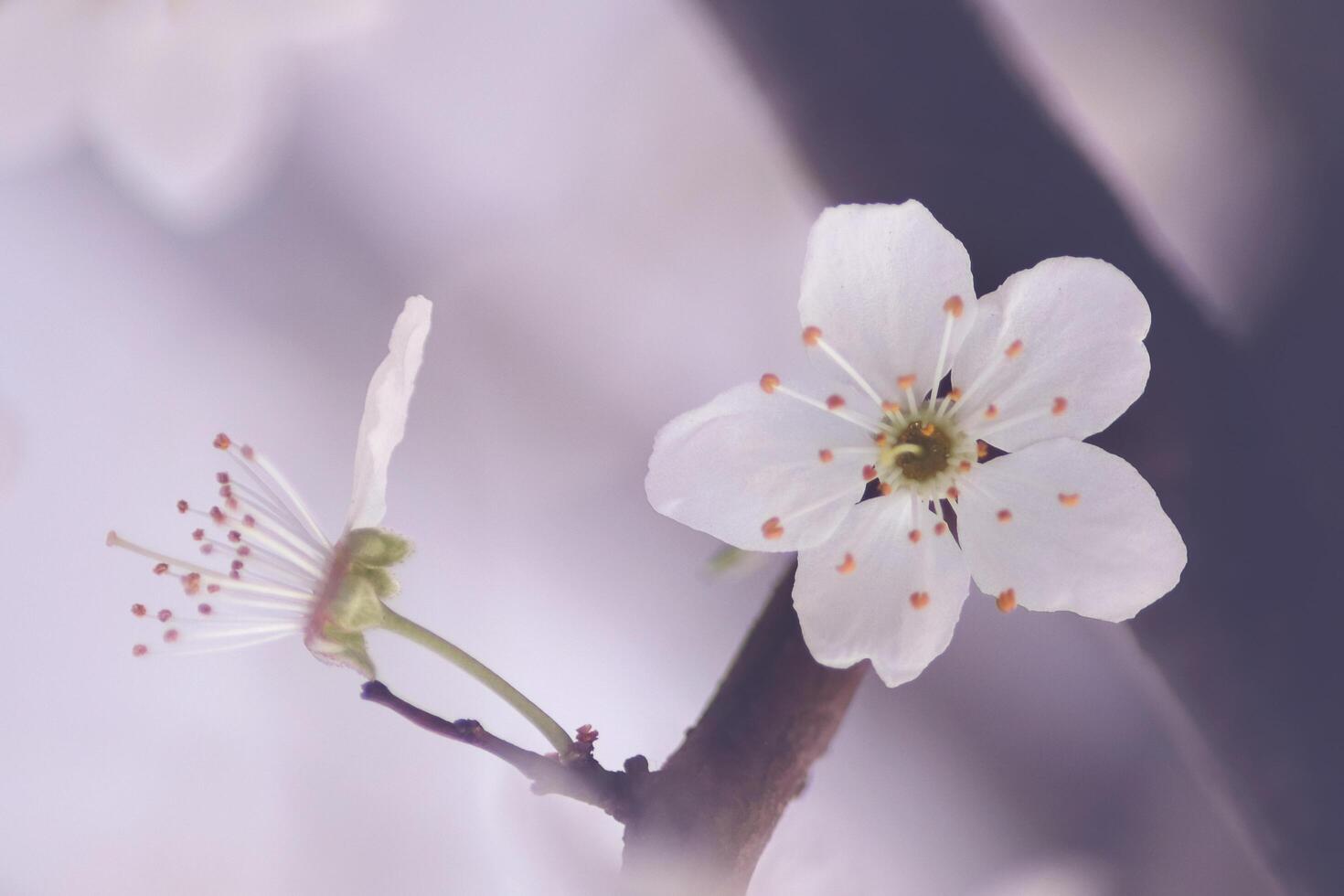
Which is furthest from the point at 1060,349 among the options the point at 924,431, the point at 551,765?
the point at 551,765

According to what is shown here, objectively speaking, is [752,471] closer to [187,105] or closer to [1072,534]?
[1072,534]

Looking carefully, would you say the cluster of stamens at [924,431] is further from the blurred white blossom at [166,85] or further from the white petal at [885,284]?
the blurred white blossom at [166,85]

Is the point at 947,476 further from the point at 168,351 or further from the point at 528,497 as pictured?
the point at 168,351

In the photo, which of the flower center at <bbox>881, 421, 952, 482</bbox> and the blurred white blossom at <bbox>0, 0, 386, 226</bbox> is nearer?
the flower center at <bbox>881, 421, 952, 482</bbox>

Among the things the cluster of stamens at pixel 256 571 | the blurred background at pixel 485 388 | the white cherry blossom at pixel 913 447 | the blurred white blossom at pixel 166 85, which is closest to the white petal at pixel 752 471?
the white cherry blossom at pixel 913 447

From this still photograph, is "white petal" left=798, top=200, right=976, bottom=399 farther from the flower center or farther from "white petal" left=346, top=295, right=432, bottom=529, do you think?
"white petal" left=346, top=295, right=432, bottom=529

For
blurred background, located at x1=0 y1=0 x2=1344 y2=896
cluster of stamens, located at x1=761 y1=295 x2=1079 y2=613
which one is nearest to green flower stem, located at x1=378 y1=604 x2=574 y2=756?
cluster of stamens, located at x1=761 y1=295 x2=1079 y2=613

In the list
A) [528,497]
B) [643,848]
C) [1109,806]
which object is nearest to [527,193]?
[528,497]
